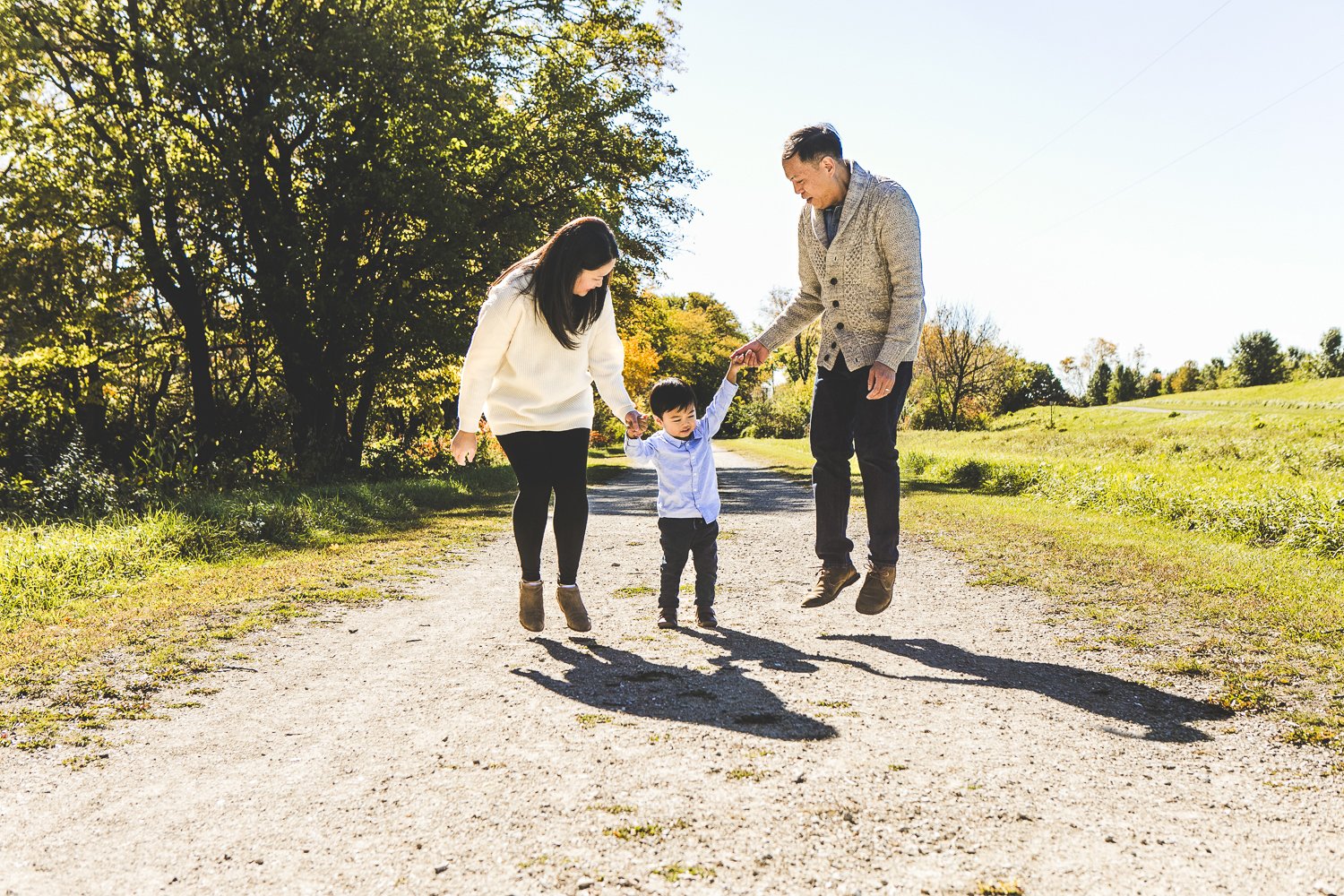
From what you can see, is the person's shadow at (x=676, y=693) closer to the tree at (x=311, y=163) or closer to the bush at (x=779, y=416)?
the tree at (x=311, y=163)

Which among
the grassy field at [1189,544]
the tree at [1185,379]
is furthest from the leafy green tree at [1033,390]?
the grassy field at [1189,544]

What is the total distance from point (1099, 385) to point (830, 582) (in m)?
77.1

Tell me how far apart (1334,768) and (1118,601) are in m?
2.83

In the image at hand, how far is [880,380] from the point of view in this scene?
4184 millimetres

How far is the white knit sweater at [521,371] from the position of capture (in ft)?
13.9

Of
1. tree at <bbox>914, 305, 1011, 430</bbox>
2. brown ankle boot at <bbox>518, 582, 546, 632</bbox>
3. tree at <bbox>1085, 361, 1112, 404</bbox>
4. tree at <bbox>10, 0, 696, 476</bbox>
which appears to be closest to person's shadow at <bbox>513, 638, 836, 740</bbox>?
brown ankle boot at <bbox>518, 582, 546, 632</bbox>

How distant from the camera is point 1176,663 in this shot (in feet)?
12.9

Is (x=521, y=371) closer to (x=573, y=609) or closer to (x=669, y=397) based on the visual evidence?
(x=669, y=397)

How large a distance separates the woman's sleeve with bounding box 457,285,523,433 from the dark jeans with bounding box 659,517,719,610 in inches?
52.5

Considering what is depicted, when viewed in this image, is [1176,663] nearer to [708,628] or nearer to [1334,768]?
[1334,768]

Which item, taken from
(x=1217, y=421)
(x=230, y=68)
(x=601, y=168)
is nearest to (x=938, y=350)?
(x=1217, y=421)

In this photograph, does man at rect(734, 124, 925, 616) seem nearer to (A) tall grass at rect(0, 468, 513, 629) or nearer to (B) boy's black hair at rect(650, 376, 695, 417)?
(B) boy's black hair at rect(650, 376, 695, 417)

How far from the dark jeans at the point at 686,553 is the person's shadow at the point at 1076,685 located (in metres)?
0.87

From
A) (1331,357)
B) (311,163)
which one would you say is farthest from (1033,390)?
(311,163)
